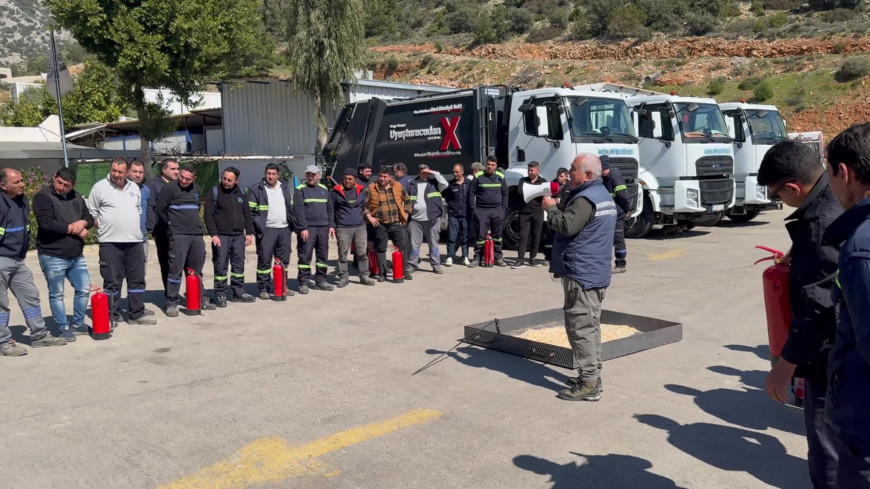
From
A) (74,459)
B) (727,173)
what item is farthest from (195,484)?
(727,173)

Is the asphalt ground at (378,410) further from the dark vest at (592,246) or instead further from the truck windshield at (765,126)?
the truck windshield at (765,126)

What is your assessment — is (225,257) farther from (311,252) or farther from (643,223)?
(643,223)

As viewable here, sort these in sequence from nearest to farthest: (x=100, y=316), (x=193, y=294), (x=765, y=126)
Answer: (x=100, y=316) → (x=193, y=294) → (x=765, y=126)

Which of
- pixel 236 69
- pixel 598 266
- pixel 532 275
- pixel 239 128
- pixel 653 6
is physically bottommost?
pixel 532 275

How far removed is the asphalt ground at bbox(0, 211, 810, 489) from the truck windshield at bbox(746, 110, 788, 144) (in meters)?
10.1

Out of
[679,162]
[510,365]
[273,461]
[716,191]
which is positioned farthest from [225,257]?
[716,191]

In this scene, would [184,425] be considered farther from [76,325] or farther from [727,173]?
[727,173]

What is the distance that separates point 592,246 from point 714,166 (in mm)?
11663

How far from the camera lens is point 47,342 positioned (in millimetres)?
7520

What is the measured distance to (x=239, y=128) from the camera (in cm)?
2719

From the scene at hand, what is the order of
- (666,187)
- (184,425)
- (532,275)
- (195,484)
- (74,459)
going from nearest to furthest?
(195,484), (74,459), (184,425), (532,275), (666,187)

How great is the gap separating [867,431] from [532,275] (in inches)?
381

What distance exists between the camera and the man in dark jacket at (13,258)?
7.07 meters

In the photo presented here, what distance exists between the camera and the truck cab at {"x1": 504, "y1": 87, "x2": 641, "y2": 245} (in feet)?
45.6
